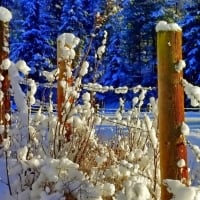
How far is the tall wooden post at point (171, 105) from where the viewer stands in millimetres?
4074

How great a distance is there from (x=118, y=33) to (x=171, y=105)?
4383cm

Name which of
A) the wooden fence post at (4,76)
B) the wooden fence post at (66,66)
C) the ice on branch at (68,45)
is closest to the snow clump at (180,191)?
the wooden fence post at (66,66)

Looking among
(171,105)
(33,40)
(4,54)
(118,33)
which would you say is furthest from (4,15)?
(118,33)

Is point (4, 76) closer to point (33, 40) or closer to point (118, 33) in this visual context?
point (33, 40)

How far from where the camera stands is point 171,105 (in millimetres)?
4094

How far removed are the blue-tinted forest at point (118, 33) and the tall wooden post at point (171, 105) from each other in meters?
29.3

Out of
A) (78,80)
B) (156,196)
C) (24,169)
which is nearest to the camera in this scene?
(156,196)

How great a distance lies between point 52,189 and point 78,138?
0.88 metres

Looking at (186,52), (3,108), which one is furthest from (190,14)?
(3,108)

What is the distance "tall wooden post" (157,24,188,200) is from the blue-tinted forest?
29289 mm

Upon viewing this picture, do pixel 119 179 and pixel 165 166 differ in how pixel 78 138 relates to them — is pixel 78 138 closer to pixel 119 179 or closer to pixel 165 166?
pixel 119 179

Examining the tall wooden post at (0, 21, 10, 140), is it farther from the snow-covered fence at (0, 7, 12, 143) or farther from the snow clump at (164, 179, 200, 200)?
the snow clump at (164, 179, 200, 200)

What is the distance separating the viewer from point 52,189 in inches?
195

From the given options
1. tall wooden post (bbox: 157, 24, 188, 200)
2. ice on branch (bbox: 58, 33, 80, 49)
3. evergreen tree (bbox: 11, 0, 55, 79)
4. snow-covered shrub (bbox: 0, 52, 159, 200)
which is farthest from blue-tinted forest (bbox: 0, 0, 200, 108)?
tall wooden post (bbox: 157, 24, 188, 200)
